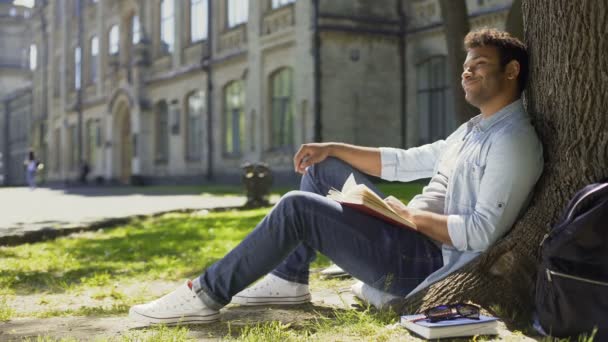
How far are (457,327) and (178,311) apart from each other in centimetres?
135

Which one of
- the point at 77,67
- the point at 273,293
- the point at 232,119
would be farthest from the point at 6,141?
the point at 273,293

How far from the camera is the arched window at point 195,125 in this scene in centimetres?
2692

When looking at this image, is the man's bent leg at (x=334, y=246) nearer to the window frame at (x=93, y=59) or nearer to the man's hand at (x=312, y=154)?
the man's hand at (x=312, y=154)

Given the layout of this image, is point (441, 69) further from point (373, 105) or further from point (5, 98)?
point (5, 98)

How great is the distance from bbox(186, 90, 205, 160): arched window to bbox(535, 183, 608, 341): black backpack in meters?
24.3

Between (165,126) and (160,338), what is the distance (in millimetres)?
27561

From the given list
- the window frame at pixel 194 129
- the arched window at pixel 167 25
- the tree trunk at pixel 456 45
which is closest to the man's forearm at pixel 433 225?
the tree trunk at pixel 456 45

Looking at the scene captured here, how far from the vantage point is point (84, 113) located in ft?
126

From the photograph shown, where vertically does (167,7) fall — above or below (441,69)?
above

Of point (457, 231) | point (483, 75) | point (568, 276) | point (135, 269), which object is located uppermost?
point (483, 75)

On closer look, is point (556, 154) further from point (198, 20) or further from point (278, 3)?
point (198, 20)

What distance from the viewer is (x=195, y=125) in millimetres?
27344

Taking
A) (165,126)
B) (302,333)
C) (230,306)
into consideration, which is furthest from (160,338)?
(165,126)

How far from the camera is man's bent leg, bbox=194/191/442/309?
347 cm
